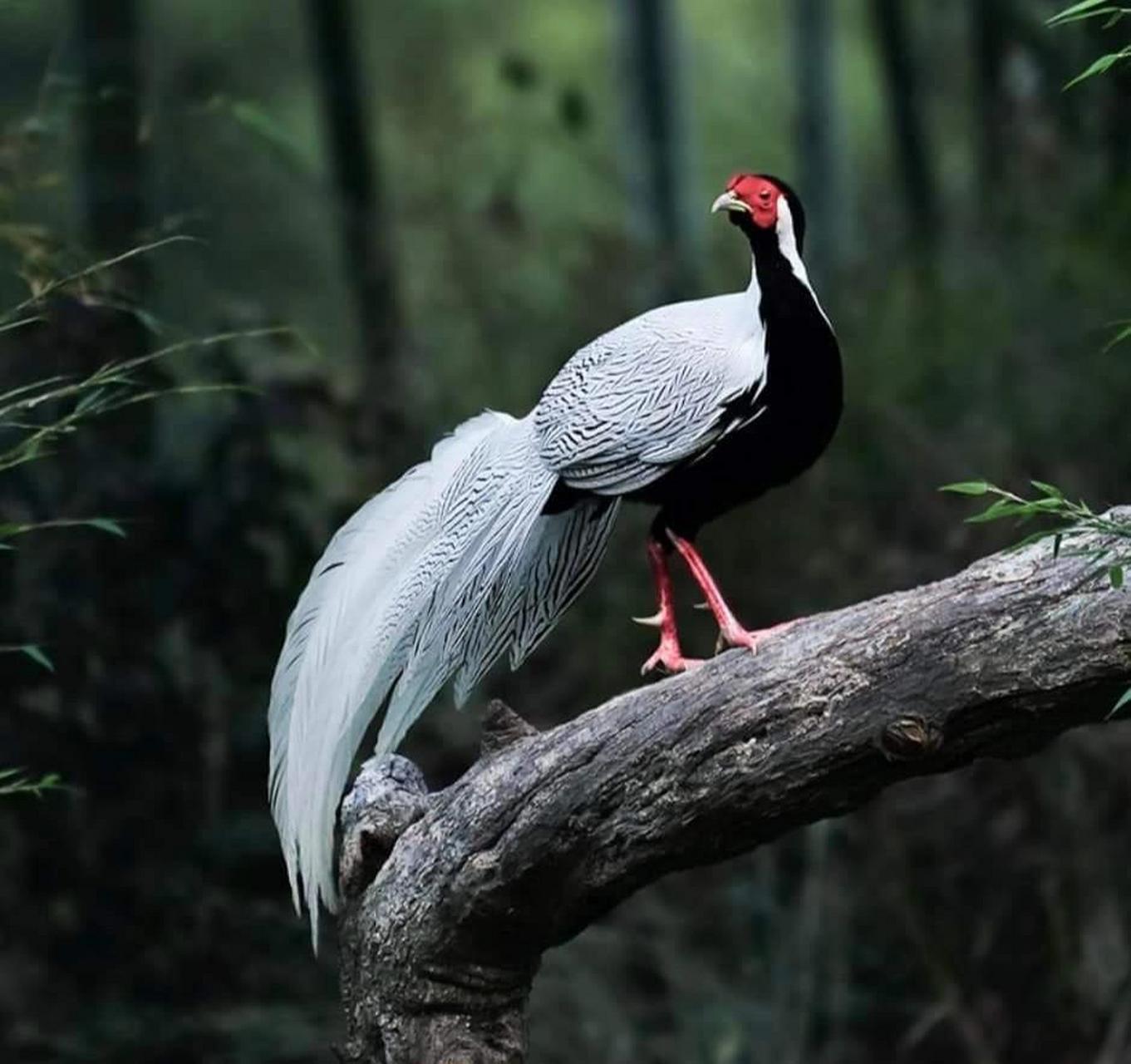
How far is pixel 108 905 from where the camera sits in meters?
5.59

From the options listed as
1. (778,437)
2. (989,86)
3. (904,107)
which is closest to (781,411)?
(778,437)

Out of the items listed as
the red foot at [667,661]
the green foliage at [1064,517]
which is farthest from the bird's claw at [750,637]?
the green foliage at [1064,517]

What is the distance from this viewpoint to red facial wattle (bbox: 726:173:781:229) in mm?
3104

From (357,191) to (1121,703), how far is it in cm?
603

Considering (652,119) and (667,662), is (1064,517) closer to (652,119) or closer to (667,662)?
(667,662)

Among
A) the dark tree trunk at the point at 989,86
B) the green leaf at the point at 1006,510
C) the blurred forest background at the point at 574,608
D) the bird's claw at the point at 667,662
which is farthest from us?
the dark tree trunk at the point at 989,86

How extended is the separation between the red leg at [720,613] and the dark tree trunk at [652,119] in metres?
5.32

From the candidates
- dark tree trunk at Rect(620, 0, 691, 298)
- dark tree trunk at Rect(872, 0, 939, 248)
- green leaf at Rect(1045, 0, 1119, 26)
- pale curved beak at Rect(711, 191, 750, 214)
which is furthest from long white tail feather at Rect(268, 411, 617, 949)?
dark tree trunk at Rect(872, 0, 939, 248)

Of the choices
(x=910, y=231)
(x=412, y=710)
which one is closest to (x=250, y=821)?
(x=412, y=710)

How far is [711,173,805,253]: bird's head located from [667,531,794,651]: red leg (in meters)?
0.47

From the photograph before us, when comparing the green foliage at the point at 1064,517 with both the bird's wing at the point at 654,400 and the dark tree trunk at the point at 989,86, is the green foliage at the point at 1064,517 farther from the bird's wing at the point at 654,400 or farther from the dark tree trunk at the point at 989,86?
the dark tree trunk at the point at 989,86

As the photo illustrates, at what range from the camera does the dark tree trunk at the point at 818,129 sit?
924cm

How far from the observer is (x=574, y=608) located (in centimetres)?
667

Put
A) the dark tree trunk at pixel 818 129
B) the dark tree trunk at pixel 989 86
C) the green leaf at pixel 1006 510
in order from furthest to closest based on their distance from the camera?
the dark tree trunk at pixel 818 129 < the dark tree trunk at pixel 989 86 < the green leaf at pixel 1006 510
